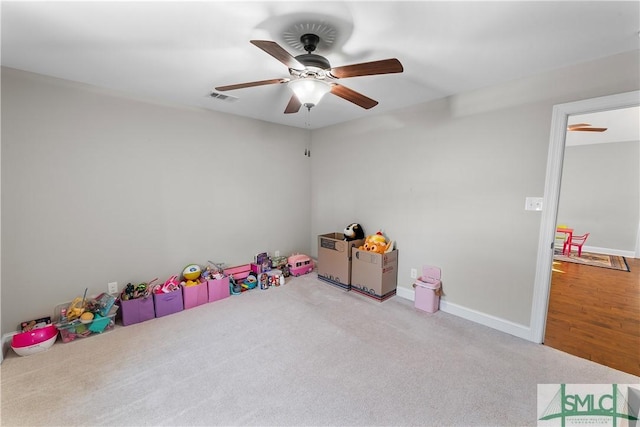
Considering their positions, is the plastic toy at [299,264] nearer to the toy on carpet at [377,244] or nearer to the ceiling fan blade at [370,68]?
the toy on carpet at [377,244]

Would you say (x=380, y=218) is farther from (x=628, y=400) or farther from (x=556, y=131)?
(x=628, y=400)

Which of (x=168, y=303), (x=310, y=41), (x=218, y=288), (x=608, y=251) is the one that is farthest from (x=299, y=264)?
(x=608, y=251)

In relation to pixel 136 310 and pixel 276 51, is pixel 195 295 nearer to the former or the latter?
pixel 136 310

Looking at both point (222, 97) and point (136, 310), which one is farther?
point (222, 97)

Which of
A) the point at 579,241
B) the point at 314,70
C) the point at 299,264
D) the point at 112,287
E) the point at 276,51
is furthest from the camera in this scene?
the point at 579,241

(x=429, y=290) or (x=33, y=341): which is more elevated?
(x=429, y=290)

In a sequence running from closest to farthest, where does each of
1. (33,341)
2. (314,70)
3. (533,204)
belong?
1. (314,70)
2. (33,341)
3. (533,204)

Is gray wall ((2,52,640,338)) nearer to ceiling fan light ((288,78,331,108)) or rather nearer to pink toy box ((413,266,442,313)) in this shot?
pink toy box ((413,266,442,313))

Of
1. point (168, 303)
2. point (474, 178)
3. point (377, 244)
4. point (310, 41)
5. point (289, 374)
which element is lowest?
point (289, 374)

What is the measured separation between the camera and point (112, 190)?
104 inches

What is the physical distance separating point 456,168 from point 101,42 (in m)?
3.16

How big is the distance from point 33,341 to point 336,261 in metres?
2.98

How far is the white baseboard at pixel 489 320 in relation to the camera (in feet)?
7.89

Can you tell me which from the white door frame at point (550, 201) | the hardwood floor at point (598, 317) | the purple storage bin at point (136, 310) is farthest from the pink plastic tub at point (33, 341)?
the hardwood floor at point (598, 317)
